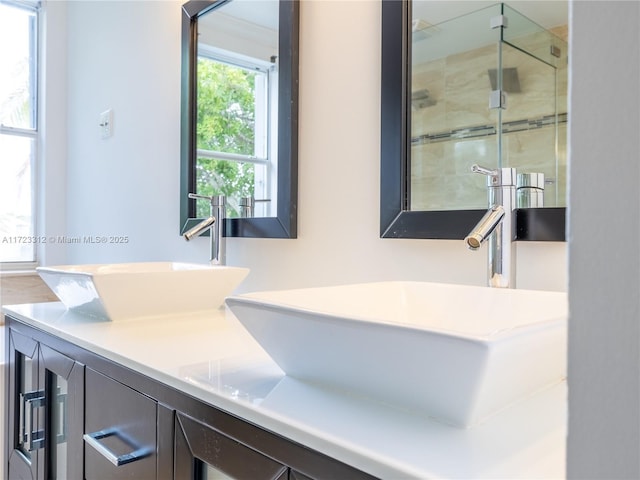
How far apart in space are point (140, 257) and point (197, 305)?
0.76 meters

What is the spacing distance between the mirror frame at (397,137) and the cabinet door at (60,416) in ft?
2.26

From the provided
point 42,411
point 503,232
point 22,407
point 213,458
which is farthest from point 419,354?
point 22,407

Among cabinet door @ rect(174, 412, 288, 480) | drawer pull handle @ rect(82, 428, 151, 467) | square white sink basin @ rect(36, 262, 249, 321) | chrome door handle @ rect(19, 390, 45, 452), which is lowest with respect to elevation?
chrome door handle @ rect(19, 390, 45, 452)

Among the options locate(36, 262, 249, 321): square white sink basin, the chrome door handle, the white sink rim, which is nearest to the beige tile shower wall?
the white sink rim

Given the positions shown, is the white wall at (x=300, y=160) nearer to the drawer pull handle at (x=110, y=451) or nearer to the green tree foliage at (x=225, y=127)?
the green tree foliage at (x=225, y=127)

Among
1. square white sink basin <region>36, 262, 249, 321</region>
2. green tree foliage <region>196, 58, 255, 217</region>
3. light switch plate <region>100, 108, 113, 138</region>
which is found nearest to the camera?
square white sink basin <region>36, 262, 249, 321</region>

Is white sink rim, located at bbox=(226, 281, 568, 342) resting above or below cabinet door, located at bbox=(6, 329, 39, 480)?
above

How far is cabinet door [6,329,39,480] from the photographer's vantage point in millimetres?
1188

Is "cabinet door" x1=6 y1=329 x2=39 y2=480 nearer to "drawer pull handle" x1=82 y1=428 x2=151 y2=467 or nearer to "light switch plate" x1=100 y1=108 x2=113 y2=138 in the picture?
"drawer pull handle" x1=82 y1=428 x2=151 y2=467

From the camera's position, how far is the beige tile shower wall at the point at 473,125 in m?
0.89

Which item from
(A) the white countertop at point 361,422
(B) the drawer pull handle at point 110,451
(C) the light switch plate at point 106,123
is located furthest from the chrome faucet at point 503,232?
(C) the light switch plate at point 106,123

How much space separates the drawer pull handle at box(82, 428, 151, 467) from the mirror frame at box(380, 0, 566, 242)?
24.4 inches

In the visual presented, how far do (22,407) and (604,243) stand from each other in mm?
1390

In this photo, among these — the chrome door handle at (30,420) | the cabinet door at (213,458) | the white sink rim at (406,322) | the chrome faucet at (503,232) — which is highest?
the chrome faucet at (503,232)
